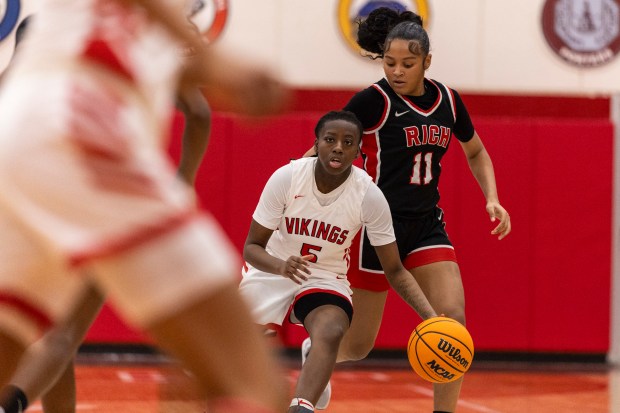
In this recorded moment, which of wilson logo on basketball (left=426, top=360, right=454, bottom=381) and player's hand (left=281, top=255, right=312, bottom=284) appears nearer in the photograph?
player's hand (left=281, top=255, right=312, bottom=284)

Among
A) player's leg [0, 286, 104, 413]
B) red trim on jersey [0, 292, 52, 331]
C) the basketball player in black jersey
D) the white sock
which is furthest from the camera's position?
the basketball player in black jersey

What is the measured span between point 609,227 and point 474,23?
2.78 m

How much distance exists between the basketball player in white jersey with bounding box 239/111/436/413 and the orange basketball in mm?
81

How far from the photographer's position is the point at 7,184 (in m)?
1.88

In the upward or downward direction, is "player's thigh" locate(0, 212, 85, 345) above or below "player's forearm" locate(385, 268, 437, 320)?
above

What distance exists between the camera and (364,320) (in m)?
5.26

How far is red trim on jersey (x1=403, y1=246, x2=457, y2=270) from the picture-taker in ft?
17.0

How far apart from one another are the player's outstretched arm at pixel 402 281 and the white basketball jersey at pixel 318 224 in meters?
0.18

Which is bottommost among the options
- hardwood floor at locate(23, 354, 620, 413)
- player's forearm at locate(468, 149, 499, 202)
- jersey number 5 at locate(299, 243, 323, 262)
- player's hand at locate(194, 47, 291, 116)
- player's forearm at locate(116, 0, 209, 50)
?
hardwood floor at locate(23, 354, 620, 413)

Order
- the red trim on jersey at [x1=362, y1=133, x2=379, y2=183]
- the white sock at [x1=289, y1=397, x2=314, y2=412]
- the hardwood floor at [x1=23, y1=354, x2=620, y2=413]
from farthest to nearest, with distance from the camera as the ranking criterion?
the hardwood floor at [x1=23, y1=354, x2=620, y2=413] < the red trim on jersey at [x1=362, y1=133, x2=379, y2=183] < the white sock at [x1=289, y1=397, x2=314, y2=412]

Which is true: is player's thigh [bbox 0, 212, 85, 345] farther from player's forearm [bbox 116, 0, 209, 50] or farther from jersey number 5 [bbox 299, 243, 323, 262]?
jersey number 5 [bbox 299, 243, 323, 262]

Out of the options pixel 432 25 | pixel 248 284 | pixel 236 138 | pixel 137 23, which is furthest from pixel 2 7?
pixel 137 23

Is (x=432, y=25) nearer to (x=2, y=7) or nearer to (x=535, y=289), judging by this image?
(x=535, y=289)

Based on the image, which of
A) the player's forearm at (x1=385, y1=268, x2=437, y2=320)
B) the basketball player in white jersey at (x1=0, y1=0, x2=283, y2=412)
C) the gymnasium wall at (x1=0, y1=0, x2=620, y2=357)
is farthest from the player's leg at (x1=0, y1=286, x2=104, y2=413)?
the gymnasium wall at (x1=0, y1=0, x2=620, y2=357)
